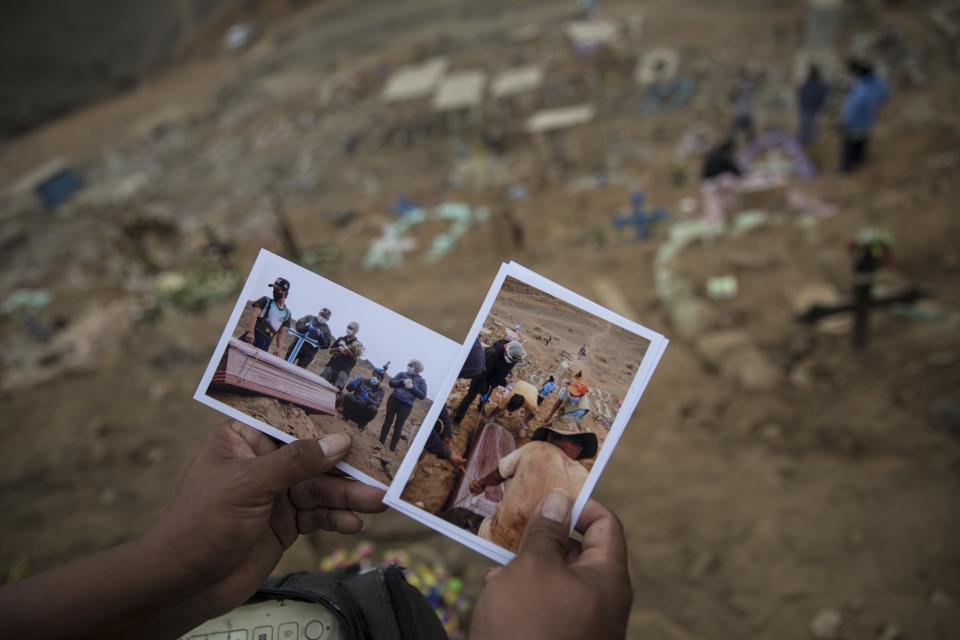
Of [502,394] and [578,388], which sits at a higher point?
[578,388]

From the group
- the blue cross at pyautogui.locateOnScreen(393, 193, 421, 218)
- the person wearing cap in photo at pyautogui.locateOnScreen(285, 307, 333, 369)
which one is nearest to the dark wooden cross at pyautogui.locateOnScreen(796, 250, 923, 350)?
the person wearing cap in photo at pyautogui.locateOnScreen(285, 307, 333, 369)

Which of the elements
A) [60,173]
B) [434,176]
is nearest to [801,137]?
[434,176]

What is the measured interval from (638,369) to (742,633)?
8.46 feet

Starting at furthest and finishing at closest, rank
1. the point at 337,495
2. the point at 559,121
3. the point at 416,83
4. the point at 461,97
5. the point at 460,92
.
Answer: the point at 416,83, the point at 460,92, the point at 461,97, the point at 559,121, the point at 337,495

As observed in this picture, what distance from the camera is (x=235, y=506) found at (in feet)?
5.56

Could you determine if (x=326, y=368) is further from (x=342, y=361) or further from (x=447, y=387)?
(x=447, y=387)

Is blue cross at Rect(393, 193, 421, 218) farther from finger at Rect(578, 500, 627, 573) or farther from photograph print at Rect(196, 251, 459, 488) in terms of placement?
finger at Rect(578, 500, 627, 573)

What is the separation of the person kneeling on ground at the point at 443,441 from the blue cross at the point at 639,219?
7.38 m

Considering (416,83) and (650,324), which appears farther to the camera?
(416,83)

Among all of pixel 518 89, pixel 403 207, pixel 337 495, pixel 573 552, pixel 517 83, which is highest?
pixel 517 83

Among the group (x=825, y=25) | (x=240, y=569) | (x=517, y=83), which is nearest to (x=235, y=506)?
(x=240, y=569)

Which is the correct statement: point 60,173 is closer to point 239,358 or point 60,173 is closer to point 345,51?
point 345,51

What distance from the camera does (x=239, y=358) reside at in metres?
1.91

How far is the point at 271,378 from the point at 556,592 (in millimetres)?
1070
